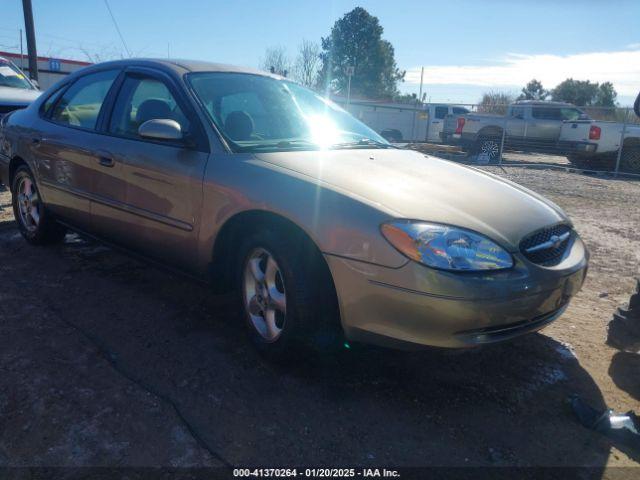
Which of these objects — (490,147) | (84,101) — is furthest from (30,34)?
(84,101)

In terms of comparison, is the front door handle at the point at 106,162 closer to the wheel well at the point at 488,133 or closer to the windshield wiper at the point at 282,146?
the windshield wiper at the point at 282,146

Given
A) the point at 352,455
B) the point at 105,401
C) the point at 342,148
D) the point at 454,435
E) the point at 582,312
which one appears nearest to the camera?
the point at 352,455

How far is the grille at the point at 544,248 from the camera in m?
2.71

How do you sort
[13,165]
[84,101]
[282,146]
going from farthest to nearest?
1. [13,165]
2. [84,101]
3. [282,146]

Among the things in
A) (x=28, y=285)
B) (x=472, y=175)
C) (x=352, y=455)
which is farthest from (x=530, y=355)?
(x=28, y=285)

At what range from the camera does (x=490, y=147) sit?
16609 millimetres

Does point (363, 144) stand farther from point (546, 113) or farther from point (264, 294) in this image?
point (546, 113)

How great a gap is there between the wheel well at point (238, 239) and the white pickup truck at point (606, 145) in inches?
536

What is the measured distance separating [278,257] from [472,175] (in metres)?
1.44

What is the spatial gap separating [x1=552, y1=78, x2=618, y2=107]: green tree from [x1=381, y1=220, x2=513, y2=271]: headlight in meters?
48.4

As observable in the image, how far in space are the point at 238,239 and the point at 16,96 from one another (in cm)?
720

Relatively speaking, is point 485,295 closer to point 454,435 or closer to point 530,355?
point 454,435

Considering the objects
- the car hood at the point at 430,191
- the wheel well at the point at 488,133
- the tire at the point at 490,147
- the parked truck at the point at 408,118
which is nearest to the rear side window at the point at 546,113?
the wheel well at the point at 488,133

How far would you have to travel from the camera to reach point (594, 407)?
9.14ft
